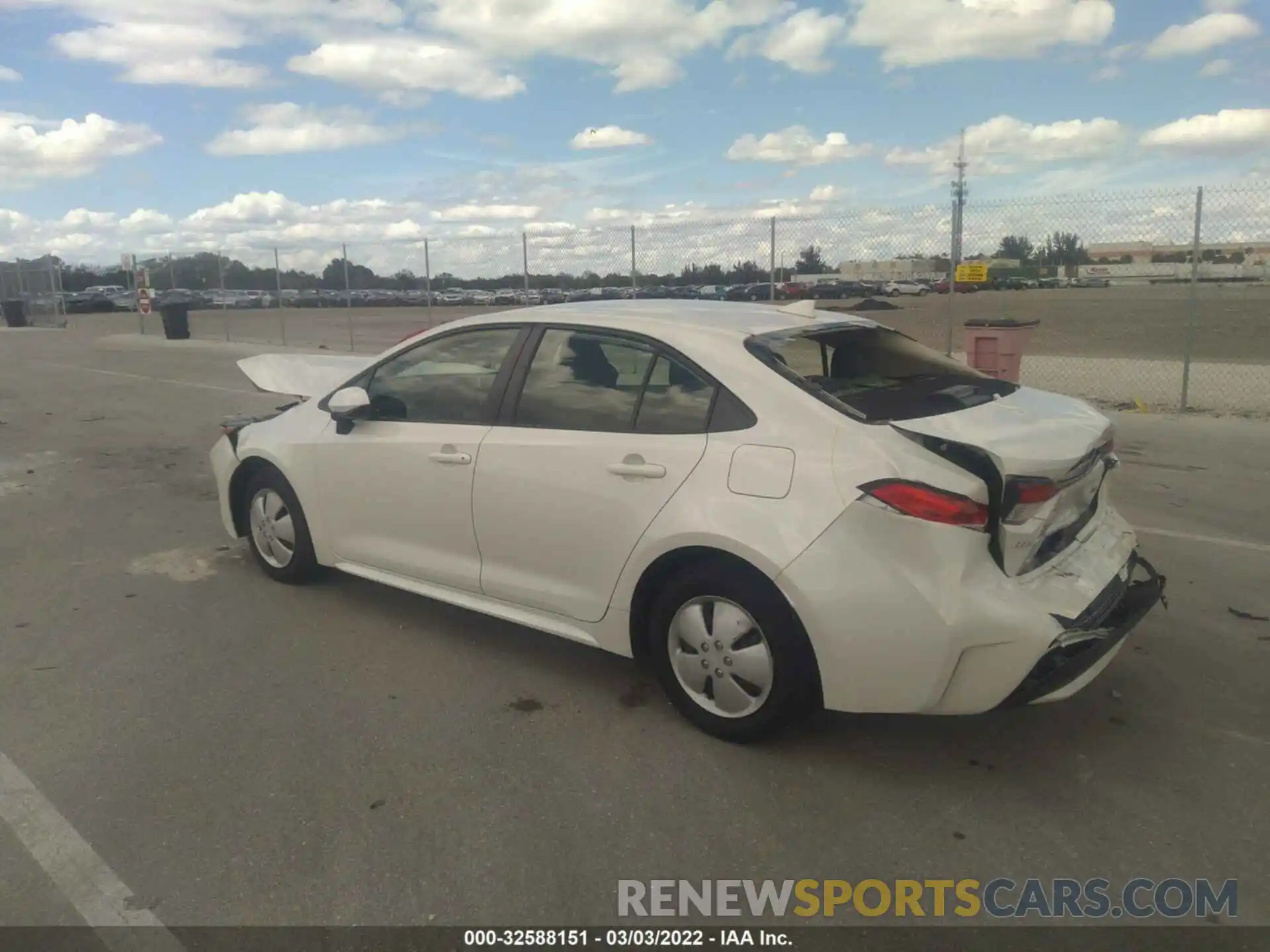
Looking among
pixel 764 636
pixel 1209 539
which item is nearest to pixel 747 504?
pixel 764 636

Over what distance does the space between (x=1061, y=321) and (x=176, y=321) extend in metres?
22.0

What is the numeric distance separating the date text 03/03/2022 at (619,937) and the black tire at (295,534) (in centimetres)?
289

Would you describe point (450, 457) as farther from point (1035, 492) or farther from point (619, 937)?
point (1035, 492)

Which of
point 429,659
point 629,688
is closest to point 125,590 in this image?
point 429,659

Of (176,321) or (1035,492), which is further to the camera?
(176,321)

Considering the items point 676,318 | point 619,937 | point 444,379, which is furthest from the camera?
point 444,379

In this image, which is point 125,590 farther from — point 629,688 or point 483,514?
point 629,688

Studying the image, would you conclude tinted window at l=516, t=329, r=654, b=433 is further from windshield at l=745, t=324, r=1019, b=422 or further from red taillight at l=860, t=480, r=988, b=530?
red taillight at l=860, t=480, r=988, b=530

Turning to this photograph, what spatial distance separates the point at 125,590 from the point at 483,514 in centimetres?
256

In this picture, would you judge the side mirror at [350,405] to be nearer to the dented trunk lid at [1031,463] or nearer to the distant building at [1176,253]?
the dented trunk lid at [1031,463]

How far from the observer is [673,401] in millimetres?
3668

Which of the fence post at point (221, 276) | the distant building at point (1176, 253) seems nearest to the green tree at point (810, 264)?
the distant building at point (1176, 253)

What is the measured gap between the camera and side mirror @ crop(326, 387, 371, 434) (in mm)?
4531

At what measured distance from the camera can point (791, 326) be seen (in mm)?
3945
